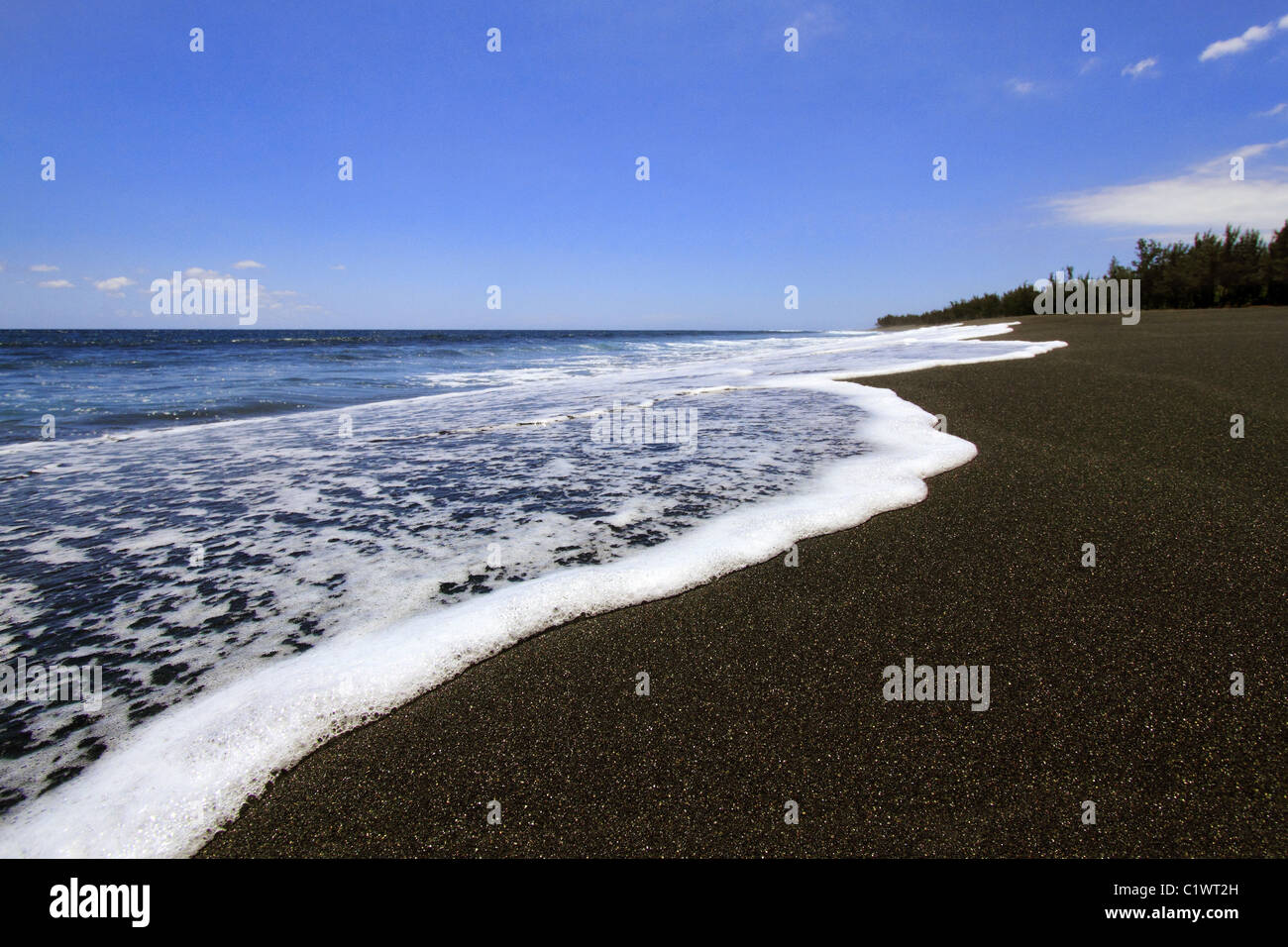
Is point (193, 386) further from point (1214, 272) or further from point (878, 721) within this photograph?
point (1214, 272)

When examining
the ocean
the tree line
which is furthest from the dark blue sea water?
the tree line

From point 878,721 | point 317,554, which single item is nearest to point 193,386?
point 317,554

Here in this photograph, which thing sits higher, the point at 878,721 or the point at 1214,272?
the point at 1214,272

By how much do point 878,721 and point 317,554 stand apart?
3.38 metres

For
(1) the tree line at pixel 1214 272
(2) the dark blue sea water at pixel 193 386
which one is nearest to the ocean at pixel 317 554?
(2) the dark blue sea water at pixel 193 386

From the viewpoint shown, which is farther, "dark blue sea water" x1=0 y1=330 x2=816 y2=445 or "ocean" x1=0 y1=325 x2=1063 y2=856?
"dark blue sea water" x1=0 y1=330 x2=816 y2=445

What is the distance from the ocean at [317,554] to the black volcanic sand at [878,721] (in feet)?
0.94

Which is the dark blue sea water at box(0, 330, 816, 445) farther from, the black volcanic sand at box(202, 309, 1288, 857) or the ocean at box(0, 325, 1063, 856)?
the black volcanic sand at box(202, 309, 1288, 857)

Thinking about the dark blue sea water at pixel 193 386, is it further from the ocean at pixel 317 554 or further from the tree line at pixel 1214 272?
the tree line at pixel 1214 272

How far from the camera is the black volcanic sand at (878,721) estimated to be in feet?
5.36

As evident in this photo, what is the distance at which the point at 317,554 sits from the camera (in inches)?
144

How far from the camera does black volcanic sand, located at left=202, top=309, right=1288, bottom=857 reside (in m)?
1.63

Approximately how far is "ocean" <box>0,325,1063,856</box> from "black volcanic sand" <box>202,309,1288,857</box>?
29cm
